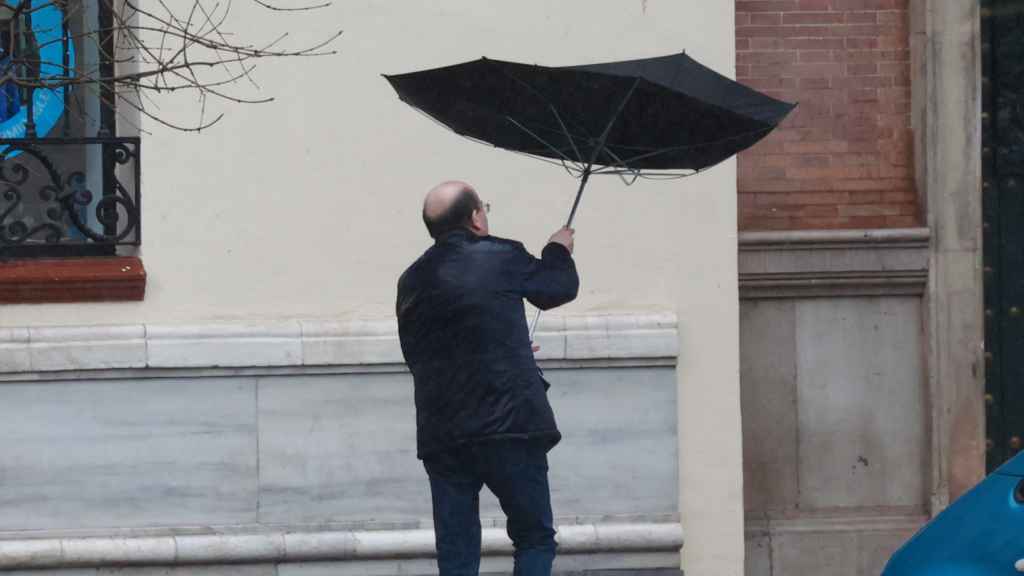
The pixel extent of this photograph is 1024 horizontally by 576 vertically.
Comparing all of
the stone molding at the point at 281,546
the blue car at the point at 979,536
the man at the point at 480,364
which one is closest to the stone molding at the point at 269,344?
the stone molding at the point at 281,546

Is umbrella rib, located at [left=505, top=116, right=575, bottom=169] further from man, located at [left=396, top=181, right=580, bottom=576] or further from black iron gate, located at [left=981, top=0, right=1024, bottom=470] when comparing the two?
black iron gate, located at [left=981, top=0, right=1024, bottom=470]

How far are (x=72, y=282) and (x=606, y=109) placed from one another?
10.4ft

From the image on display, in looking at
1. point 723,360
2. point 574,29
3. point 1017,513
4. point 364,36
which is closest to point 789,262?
point 723,360

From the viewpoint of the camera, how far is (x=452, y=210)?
7.74m

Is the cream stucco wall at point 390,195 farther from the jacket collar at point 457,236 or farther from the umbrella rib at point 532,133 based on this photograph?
the jacket collar at point 457,236

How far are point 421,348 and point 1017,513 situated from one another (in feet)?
7.64

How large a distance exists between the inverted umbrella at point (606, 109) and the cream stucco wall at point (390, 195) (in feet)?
6.00

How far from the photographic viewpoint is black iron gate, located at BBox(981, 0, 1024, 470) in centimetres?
1117

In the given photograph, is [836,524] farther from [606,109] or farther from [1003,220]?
[606,109]

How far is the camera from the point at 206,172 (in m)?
10.0

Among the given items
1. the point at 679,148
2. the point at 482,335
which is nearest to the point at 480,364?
the point at 482,335

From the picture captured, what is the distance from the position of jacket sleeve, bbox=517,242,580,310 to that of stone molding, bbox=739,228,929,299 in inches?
134

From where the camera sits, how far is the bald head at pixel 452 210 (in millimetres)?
7742

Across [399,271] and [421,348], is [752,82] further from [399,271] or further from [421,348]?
[421,348]
